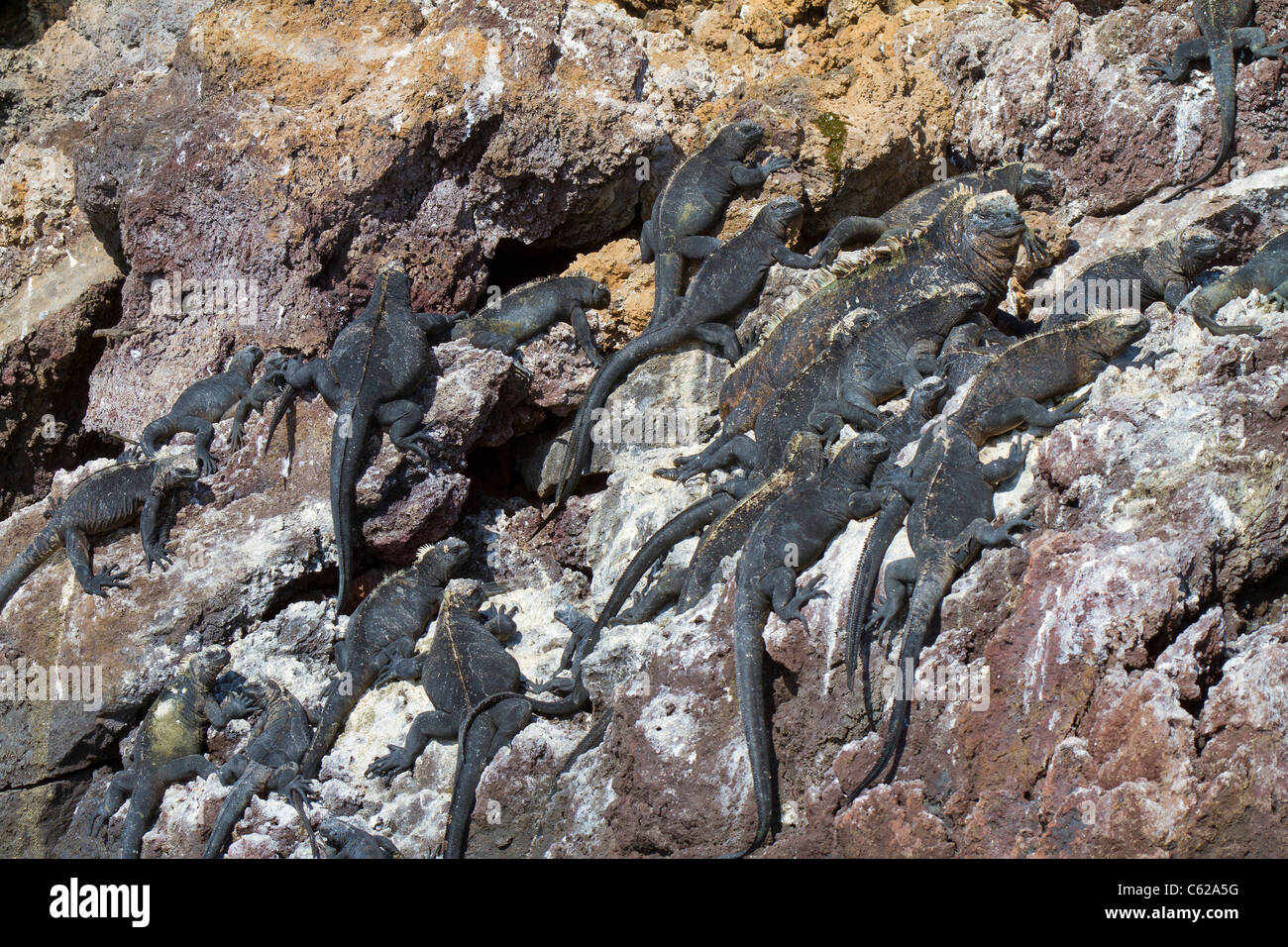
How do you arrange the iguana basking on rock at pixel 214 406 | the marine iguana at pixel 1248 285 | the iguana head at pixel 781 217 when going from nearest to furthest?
the marine iguana at pixel 1248 285
the iguana basking on rock at pixel 214 406
the iguana head at pixel 781 217

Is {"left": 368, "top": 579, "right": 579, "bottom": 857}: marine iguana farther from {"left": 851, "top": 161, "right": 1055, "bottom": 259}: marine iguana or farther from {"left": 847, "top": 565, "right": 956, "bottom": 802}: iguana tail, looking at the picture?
{"left": 851, "top": 161, "right": 1055, "bottom": 259}: marine iguana

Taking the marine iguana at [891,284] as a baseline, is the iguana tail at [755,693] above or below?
below

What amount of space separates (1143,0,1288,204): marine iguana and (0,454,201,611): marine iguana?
5771 mm

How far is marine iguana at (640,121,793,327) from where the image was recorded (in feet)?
25.3

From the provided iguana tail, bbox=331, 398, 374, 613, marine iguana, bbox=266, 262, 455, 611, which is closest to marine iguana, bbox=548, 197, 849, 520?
marine iguana, bbox=266, 262, 455, 611

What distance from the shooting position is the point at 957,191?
7.50 m

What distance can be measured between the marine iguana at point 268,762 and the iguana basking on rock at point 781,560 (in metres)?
2.19

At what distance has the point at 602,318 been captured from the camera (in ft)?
26.0

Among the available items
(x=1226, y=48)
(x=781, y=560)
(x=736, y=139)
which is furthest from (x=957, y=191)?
(x=781, y=560)

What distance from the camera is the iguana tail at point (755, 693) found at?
15.6 feet

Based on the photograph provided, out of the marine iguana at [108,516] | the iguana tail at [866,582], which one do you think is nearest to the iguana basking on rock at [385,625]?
the marine iguana at [108,516]

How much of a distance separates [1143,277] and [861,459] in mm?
1795

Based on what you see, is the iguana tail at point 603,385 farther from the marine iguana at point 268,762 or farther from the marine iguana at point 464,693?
the marine iguana at point 268,762

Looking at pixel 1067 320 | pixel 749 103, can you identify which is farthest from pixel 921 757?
pixel 749 103
